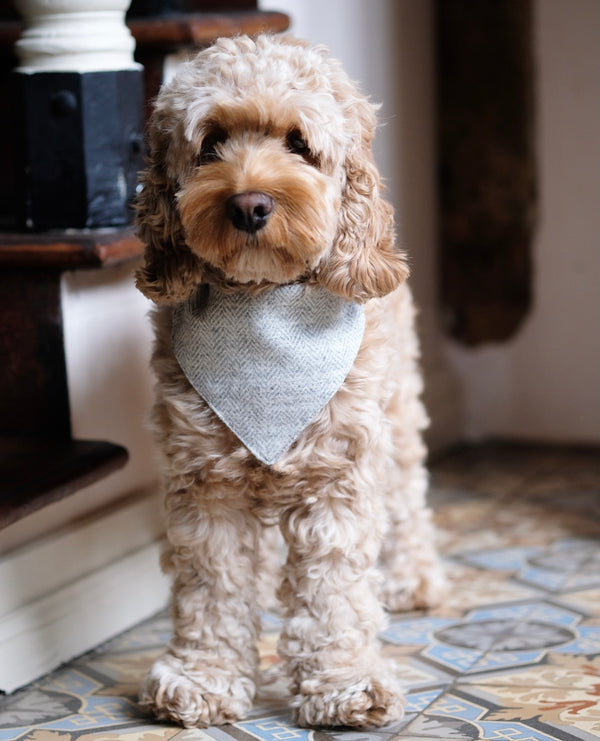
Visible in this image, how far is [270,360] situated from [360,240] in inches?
9.9

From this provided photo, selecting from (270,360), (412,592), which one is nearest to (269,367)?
(270,360)

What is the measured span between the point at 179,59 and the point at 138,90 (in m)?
0.27

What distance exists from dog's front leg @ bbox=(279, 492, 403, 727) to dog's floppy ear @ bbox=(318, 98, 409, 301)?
38 cm

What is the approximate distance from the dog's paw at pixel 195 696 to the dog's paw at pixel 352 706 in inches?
4.7

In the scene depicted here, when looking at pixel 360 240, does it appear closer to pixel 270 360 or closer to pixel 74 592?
pixel 270 360

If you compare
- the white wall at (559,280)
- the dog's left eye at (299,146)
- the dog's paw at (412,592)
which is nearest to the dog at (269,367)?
the dog's left eye at (299,146)

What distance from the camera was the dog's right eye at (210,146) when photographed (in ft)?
5.49

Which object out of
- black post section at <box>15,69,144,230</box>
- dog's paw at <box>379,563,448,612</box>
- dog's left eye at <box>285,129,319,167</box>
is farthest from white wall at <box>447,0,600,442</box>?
dog's left eye at <box>285,129,319,167</box>

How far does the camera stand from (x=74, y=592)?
7.30 feet

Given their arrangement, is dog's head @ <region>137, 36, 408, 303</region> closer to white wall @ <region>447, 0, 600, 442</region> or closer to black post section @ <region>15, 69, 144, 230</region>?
black post section @ <region>15, 69, 144, 230</region>

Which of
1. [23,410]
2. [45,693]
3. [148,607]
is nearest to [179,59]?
[23,410]

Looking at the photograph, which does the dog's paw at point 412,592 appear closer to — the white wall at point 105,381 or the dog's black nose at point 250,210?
the white wall at point 105,381

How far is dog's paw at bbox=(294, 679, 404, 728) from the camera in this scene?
5.91 ft

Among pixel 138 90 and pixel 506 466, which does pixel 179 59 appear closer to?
pixel 138 90
